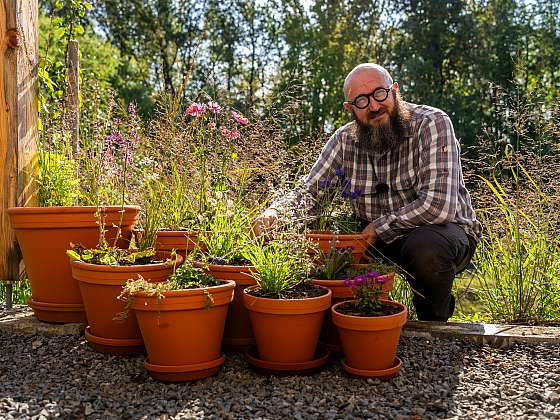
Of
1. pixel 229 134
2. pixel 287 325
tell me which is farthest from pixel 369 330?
pixel 229 134

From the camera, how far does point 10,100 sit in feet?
9.52

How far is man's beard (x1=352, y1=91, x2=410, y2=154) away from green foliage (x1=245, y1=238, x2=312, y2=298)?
88 centimetres

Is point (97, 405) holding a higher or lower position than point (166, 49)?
lower

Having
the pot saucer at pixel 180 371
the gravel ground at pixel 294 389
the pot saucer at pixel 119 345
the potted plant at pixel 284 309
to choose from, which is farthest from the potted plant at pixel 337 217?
the pot saucer at pixel 119 345

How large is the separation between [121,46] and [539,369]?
1513 centimetres

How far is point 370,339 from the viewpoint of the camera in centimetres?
213

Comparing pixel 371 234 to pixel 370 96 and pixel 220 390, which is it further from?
pixel 220 390

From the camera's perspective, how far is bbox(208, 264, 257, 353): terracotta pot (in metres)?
2.37

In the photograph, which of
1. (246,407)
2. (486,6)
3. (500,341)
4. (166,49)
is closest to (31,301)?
(246,407)

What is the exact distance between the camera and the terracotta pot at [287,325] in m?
2.13

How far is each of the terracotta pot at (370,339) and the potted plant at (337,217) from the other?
1.60 feet

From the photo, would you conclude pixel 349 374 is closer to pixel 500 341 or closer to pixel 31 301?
pixel 500 341

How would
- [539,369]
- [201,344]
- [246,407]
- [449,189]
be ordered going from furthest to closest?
[449,189]
[539,369]
[201,344]
[246,407]

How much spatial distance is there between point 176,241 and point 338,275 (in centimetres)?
74
